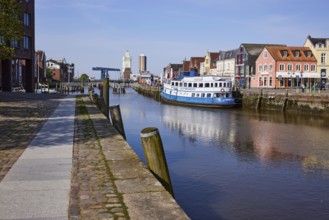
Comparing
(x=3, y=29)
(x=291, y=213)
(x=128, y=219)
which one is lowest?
(x=291, y=213)

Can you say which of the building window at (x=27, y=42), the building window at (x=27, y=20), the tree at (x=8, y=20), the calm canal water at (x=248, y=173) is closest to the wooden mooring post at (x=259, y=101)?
the calm canal water at (x=248, y=173)

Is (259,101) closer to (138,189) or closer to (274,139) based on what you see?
(274,139)

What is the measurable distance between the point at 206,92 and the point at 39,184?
47.2 metres

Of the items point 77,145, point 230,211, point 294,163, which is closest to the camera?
point 230,211

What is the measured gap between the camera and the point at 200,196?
1138 centimetres

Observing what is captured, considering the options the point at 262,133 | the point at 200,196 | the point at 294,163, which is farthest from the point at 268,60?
the point at 200,196

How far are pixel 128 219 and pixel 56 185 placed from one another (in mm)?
2084

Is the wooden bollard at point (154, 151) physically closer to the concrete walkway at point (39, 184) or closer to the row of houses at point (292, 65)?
the concrete walkway at point (39, 184)

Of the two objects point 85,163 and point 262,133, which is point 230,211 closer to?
point 85,163

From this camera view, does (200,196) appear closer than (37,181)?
No

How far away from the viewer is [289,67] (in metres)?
70.3

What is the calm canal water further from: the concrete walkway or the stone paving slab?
the concrete walkway

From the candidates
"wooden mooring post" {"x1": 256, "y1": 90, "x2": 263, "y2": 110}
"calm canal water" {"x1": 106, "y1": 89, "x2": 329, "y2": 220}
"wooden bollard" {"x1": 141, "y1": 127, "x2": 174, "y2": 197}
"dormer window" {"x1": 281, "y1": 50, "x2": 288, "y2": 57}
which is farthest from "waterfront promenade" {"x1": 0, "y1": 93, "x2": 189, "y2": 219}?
"dormer window" {"x1": 281, "y1": 50, "x2": 288, "y2": 57}

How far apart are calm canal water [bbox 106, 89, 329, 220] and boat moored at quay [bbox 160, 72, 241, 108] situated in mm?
24237
